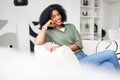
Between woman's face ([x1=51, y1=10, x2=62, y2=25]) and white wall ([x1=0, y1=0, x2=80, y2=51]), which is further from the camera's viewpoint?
white wall ([x1=0, y1=0, x2=80, y2=51])

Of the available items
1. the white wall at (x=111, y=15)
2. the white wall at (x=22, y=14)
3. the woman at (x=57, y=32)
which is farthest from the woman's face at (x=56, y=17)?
the white wall at (x=111, y=15)

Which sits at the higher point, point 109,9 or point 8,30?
point 109,9

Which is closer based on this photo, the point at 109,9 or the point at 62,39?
the point at 62,39

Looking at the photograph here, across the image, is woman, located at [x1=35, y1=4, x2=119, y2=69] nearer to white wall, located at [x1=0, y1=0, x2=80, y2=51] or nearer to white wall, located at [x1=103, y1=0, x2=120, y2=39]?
white wall, located at [x1=0, y1=0, x2=80, y2=51]

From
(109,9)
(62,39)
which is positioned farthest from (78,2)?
(62,39)

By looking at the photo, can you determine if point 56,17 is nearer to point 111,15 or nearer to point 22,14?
point 22,14

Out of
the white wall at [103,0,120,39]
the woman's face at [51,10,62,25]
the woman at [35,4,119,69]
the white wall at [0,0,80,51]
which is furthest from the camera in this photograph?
the white wall at [103,0,120,39]

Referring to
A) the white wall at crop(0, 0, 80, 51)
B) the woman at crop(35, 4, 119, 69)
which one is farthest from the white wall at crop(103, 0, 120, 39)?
the woman at crop(35, 4, 119, 69)

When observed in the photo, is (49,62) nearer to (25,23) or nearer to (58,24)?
(58,24)

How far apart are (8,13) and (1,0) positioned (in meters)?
0.27

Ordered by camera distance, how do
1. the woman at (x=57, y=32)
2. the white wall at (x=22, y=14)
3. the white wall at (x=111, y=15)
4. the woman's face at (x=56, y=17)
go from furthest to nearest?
the white wall at (x=111, y=15) → the white wall at (x=22, y=14) → the woman's face at (x=56, y=17) → the woman at (x=57, y=32)

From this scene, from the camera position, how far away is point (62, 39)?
196 centimetres

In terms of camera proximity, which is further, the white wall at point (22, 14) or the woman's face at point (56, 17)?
the white wall at point (22, 14)

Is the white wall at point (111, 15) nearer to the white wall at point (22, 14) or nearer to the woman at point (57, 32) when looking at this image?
the white wall at point (22, 14)
